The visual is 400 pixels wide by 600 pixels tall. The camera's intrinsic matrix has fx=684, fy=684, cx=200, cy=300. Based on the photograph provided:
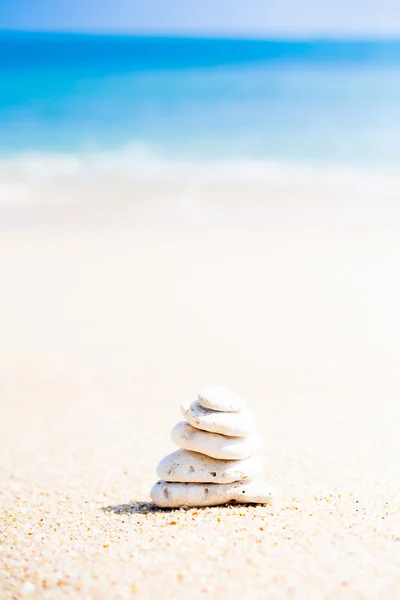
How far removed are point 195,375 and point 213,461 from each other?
20.8 ft

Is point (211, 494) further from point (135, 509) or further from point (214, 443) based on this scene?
point (135, 509)

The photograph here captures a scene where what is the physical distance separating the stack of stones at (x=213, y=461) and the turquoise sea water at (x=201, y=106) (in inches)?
909

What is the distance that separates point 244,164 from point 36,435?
20045 mm

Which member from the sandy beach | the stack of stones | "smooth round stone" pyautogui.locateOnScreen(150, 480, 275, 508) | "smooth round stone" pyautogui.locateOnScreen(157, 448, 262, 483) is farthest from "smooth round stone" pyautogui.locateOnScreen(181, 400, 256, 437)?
the sandy beach

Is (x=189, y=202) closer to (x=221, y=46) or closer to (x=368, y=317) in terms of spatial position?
(x=368, y=317)

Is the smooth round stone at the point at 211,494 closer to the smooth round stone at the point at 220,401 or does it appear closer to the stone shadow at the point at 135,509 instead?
the stone shadow at the point at 135,509

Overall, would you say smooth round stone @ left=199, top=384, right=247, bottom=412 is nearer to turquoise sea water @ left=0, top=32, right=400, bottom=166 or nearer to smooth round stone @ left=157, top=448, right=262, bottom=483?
smooth round stone @ left=157, top=448, right=262, bottom=483

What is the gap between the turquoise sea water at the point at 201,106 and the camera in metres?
28.5

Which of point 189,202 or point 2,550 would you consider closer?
point 2,550

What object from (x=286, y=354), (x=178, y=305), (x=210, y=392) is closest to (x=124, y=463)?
(x=210, y=392)

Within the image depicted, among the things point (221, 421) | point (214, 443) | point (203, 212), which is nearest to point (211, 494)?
point (214, 443)

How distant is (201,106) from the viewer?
103ft

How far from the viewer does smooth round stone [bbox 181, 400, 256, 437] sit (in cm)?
607

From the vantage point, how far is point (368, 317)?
15.7 metres
